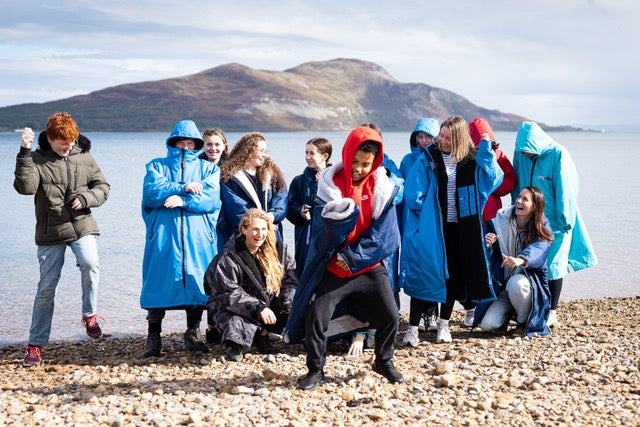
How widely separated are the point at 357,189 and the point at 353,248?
395 mm

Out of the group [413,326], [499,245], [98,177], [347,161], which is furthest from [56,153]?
[499,245]

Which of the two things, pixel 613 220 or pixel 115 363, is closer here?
pixel 115 363

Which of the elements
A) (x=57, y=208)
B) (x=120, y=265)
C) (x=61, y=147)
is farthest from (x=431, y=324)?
(x=120, y=265)

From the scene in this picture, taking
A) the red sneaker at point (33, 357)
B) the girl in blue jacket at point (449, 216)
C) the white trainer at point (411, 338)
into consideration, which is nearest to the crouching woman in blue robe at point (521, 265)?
the girl in blue jacket at point (449, 216)

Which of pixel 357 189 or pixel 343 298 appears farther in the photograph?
pixel 343 298

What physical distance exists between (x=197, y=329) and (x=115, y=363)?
0.79 metres

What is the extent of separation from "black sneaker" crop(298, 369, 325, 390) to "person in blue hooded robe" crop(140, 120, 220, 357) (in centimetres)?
182

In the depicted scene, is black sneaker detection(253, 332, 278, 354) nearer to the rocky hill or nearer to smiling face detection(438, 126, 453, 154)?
smiling face detection(438, 126, 453, 154)

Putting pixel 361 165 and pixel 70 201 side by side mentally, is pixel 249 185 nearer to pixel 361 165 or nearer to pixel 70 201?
pixel 70 201

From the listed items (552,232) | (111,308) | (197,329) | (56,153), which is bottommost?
(111,308)

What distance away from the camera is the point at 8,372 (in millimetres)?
6602

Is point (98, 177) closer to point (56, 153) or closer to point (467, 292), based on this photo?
point (56, 153)

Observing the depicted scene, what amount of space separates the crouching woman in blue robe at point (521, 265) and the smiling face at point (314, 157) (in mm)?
1756

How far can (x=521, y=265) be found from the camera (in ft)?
23.6
